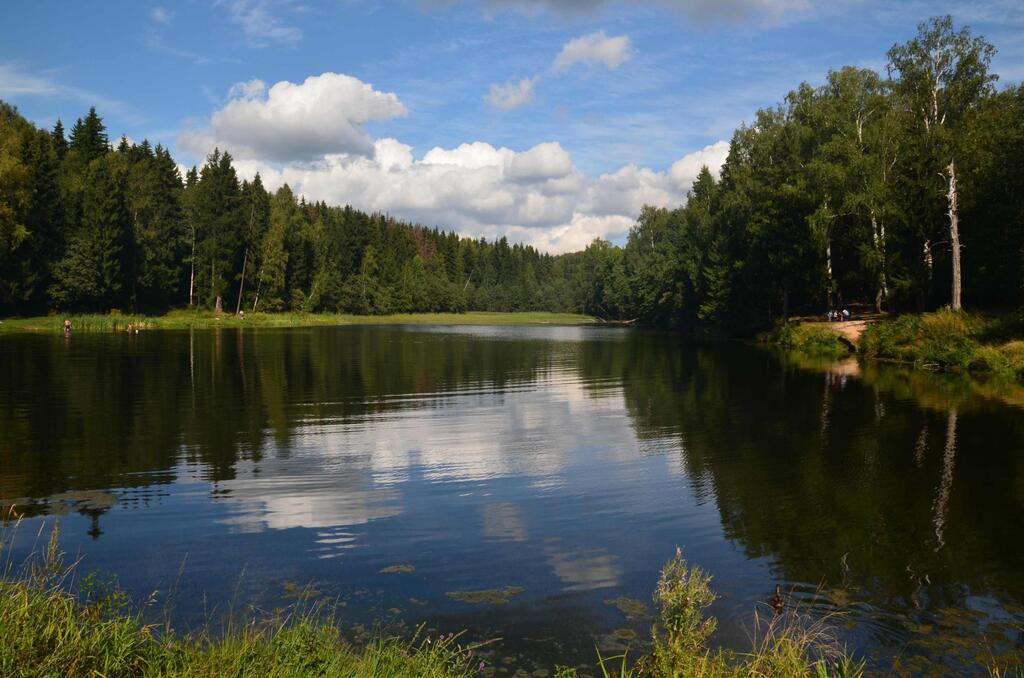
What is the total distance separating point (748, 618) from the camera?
9055mm

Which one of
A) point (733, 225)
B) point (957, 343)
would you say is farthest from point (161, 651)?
point (733, 225)

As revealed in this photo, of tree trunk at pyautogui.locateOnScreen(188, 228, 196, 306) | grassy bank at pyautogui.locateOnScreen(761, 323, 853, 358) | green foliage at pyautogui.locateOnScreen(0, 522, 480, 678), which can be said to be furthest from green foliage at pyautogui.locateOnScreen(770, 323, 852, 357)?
tree trunk at pyautogui.locateOnScreen(188, 228, 196, 306)

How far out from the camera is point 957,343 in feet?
135

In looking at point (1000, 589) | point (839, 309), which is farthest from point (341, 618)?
point (839, 309)

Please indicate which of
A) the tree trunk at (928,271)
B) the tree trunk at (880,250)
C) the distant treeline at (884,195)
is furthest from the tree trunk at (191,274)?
the tree trunk at (928,271)

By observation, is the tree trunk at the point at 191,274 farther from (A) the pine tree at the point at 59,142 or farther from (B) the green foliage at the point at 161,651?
(B) the green foliage at the point at 161,651

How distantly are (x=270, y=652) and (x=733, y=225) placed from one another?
78.9 metres

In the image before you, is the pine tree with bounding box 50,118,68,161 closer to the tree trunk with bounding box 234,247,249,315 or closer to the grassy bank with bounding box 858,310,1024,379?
the tree trunk with bounding box 234,247,249,315

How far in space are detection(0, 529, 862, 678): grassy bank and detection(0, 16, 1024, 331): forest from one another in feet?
137

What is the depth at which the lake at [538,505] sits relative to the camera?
30.3 feet

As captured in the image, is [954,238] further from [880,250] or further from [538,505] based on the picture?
[538,505]

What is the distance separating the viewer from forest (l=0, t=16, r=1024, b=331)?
4934 centimetres

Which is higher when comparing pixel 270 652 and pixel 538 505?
pixel 270 652

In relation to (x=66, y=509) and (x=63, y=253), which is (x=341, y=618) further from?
(x=63, y=253)
